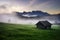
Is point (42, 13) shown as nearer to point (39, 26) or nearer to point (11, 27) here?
point (39, 26)

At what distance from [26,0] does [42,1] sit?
429 mm

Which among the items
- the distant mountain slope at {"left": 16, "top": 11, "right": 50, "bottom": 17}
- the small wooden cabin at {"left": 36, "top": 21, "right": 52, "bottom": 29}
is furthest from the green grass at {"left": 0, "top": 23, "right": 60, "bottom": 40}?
the distant mountain slope at {"left": 16, "top": 11, "right": 50, "bottom": 17}

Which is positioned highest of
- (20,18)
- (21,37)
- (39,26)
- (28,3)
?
(28,3)

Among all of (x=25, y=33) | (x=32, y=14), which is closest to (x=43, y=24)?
(x=32, y=14)

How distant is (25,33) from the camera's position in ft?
10.8

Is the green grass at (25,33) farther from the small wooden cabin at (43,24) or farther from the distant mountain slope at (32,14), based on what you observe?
the distant mountain slope at (32,14)

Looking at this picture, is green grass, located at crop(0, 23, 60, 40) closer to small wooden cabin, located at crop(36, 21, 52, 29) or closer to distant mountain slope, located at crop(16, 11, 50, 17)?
small wooden cabin, located at crop(36, 21, 52, 29)

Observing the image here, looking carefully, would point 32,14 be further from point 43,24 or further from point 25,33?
point 25,33

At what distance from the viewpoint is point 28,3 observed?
354 centimetres

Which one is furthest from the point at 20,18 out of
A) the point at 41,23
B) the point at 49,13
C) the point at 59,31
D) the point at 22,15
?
the point at 59,31

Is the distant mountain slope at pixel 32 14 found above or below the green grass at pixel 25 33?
above

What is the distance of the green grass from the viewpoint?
324 centimetres

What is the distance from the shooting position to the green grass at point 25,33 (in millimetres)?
3238

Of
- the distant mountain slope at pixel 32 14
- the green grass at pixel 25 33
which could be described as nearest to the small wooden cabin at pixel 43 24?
the green grass at pixel 25 33
